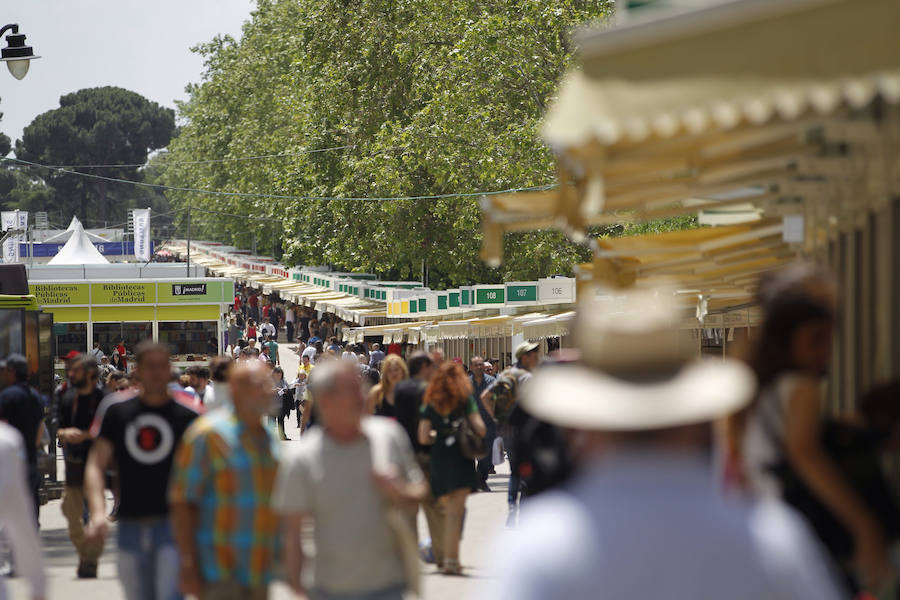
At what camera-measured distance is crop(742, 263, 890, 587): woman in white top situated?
4.09 metres

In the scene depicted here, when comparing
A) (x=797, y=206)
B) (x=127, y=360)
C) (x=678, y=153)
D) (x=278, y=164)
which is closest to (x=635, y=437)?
(x=678, y=153)

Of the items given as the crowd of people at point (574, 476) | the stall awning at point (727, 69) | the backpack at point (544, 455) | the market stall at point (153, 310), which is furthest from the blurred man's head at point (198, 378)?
the market stall at point (153, 310)

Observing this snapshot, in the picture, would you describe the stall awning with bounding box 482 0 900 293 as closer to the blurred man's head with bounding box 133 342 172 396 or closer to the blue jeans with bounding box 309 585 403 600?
the blue jeans with bounding box 309 585 403 600

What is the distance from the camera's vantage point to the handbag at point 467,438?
10.1 metres

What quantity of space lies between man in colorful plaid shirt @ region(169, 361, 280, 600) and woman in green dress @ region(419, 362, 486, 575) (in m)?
4.32

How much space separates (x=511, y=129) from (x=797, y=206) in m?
23.0

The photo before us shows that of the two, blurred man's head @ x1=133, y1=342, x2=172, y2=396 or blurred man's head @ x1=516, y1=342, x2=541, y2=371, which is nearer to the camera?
blurred man's head @ x1=133, y1=342, x2=172, y2=396

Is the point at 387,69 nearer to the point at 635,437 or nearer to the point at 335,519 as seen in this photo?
the point at 335,519

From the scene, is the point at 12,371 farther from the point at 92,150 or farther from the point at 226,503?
the point at 92,150

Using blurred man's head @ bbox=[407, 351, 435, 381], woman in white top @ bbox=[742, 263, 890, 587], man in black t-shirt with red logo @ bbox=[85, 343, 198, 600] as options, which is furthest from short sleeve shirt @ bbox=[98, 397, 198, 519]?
blurred man's head @ bbox=[407, 351, 435, 381]

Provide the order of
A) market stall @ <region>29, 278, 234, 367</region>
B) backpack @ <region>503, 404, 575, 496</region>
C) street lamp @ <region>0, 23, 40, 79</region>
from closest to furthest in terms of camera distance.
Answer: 1. backpack @ <region>503, 404, 575, 496</region>
2. street lamp @ <region>0, 23, 40, 79</region>
3. market stall @ <region>29, 278, 234, 367</region>

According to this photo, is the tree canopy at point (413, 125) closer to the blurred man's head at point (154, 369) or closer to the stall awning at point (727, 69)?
the blurred man's head at point (154, 369)

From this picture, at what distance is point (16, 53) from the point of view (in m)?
19.5

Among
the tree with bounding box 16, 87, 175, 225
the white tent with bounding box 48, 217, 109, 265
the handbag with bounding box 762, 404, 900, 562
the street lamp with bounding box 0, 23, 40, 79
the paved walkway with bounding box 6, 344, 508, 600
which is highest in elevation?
the tree with bounding box 16, 87, 175, 225
